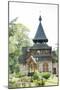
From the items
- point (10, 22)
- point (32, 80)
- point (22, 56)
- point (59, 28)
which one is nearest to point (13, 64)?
point (22, 56)

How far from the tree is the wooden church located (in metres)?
0.07

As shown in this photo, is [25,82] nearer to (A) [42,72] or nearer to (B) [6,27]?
(A) [42,72]

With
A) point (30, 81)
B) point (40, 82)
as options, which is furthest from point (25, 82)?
point (40, 82)

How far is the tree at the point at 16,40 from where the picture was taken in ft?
7.03

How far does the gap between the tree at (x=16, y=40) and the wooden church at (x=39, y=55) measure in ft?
0.23

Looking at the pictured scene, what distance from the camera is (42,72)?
7.27ft

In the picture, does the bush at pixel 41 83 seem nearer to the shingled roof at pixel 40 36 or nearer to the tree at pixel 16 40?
the tree at pixel 16 40

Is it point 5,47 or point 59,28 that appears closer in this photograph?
point 5,47

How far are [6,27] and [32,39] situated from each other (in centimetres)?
30

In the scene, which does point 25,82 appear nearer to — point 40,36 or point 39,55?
point 39,55

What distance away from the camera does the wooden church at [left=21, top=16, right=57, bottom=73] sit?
86.0 inches

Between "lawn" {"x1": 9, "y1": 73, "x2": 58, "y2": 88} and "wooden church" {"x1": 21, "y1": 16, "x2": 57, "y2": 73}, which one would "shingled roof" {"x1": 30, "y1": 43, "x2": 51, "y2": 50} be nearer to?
"wooden church" {"x1": 21, "y1": 16, "x2": 57, "y2": 73}

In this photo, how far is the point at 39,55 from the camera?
2.22 m

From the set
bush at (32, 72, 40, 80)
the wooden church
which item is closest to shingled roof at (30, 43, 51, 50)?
the wooden church
